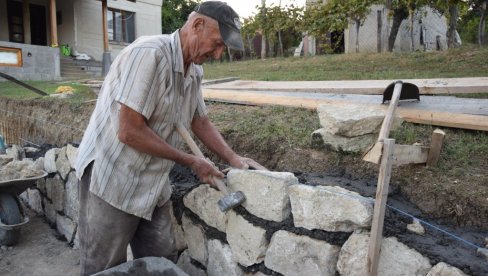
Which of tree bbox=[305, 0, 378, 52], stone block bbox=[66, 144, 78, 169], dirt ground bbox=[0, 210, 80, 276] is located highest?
tree bbox=[305, 0, 378, 52]

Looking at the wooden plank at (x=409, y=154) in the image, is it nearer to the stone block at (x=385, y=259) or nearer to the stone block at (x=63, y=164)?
the stone block at (x=385, y=259)

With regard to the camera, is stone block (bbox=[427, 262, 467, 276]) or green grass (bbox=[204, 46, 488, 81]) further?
green grass (bbox=[204, 46, 488, 81])

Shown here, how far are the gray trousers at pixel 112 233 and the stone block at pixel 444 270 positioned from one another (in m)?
1.66

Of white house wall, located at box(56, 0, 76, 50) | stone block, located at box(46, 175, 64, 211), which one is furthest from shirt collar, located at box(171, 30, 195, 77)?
white house wall, located at box(56, 0, 76, 50)

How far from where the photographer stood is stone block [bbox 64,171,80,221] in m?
4.47

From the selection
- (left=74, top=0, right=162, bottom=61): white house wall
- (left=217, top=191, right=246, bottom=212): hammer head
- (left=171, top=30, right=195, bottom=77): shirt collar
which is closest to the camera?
(left=171, top=30, right=195, bottom=77): shirt collar

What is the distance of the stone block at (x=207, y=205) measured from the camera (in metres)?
2.82

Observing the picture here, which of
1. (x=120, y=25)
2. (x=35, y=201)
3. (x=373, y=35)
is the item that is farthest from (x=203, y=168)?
(x=120, y=25)

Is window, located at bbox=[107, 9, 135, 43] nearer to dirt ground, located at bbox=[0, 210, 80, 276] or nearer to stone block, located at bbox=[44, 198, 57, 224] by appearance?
stone block, located at bbox=[44, 198, 57, 224]

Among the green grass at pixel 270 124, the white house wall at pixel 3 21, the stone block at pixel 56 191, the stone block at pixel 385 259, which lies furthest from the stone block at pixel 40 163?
the white house wall at pixel 3 21

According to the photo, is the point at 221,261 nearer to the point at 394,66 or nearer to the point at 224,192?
the point at 224,192

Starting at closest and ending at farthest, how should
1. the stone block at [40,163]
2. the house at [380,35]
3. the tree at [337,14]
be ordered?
1. the stone block at [40,163]
2. the tree at [337,14]
3. the house at [380,35]

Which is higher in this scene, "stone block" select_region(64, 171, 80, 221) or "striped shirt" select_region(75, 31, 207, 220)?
"striped shirt" select_region(75, 31, 207, 220)

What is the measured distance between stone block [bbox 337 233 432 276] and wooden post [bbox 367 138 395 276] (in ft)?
0.20
